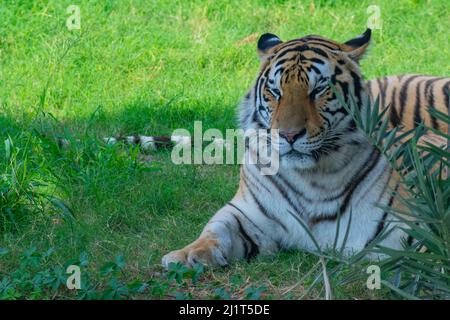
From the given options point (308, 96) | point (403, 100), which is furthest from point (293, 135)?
point (403, 100)

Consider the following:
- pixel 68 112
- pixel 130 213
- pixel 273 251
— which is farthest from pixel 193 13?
pixel 273 251

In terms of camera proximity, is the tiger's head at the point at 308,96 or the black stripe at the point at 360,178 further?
the black stripe at the point at 360,178

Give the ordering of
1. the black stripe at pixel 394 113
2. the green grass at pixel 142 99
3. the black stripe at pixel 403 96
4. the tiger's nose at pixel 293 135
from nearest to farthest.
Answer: the tiger's nose at pixel 293 135 < the green grass at pixel 142 99 < the black stripe at pixel 394 113 < the black stripe at pixel 403 96

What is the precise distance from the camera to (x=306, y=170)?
14.4 ft

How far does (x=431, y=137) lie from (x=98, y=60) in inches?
124

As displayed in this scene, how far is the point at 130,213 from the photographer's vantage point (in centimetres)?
495

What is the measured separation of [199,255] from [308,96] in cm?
86

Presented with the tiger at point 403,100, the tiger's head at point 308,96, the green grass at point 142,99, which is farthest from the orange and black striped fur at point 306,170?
the tiger at point 403,100

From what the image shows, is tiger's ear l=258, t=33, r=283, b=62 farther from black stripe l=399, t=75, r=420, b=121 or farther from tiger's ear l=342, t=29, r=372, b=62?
black stripe l=399, t=75, r=420, b=121

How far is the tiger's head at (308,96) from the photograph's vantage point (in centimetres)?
421

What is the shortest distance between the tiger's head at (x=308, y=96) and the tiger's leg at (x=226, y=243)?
43cm

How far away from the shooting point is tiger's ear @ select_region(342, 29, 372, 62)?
176 inches

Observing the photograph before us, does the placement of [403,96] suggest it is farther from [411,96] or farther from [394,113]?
[394,113]

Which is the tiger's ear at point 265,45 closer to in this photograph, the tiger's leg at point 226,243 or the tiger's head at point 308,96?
the tiger's head at point 308,96
